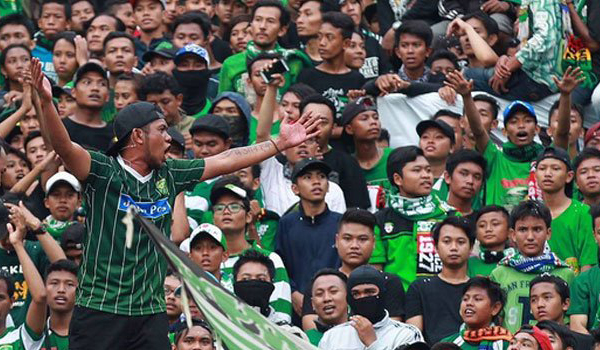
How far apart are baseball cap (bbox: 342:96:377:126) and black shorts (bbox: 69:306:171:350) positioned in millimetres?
5535

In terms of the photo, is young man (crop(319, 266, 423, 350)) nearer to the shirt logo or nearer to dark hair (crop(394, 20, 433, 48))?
the shirt logo

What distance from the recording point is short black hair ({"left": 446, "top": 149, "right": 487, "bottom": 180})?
47.0 feet

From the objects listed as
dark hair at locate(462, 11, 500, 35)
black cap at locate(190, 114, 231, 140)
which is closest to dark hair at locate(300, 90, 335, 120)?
black cap at locate(190, 114, 231, 140)

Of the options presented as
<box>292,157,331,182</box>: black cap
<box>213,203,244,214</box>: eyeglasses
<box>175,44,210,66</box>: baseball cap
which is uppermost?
<box>175,44,210,66</box>: baseball cap

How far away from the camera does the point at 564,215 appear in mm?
13664

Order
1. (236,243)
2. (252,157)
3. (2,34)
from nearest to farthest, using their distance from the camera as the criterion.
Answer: (252,157) → (236,243) → (2,34)

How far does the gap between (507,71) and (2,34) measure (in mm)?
5453

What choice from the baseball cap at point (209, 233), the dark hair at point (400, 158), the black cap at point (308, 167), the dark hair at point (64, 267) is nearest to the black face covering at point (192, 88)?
the black cap at point (308, 167)

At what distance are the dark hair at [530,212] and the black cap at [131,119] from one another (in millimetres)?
3995

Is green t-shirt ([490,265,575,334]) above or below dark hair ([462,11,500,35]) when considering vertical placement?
below

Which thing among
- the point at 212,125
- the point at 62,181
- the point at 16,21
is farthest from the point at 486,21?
the point at 62,181

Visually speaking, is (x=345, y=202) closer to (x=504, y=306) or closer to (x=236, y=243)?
(x=236, y=243)

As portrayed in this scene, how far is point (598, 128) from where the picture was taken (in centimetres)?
1483

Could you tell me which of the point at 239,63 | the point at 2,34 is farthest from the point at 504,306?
the point at 2,34
